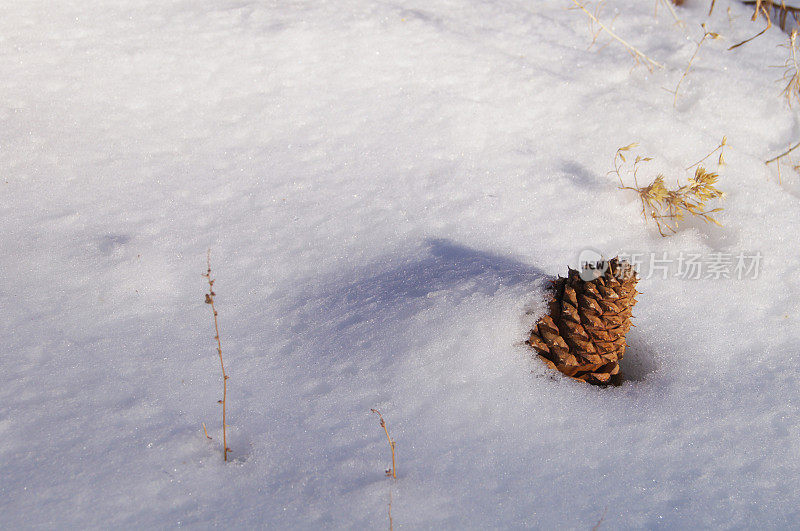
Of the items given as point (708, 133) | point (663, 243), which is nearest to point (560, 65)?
point (708, 133)

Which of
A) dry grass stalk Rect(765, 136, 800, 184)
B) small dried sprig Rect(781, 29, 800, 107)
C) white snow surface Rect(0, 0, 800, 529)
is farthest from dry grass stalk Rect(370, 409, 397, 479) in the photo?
small dried sprig Rect(781, 29, 800, 107)

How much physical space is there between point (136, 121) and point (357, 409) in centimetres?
184

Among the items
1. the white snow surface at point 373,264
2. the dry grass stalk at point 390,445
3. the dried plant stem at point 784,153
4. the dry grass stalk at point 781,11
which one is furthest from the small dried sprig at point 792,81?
the dry grass stalk at point 390,445

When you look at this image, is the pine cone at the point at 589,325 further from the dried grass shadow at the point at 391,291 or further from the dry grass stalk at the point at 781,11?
the dry grass stalk at the point at 781,11

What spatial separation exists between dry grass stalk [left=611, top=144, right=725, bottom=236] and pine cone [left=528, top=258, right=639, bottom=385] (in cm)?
73

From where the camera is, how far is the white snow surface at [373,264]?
144 centimetres

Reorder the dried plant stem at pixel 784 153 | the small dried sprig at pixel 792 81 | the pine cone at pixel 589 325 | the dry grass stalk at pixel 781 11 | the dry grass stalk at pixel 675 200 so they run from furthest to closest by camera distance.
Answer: the dry grass stalk at pixel 781 11 < the small dried sprig at pixel 792 81 < the dried plant stem at pixel 784 153 < the dry grass stalk at pixel 675 200 < the pine cone at pixel 589 325

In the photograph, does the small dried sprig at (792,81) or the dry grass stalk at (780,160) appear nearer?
the dry grass stalk at (780,160)

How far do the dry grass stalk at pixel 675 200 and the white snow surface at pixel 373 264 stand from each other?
0.19 feet

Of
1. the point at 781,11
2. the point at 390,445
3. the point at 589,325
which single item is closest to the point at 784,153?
the point at 781,11

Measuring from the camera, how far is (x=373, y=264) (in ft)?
6.79

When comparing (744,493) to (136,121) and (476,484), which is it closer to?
(476,484)

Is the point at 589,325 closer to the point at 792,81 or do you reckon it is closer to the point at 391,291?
the point at 391,291

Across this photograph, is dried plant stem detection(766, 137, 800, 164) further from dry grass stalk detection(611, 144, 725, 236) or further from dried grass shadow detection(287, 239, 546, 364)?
dried grass shadow detection(287, 239, 546, 364)
